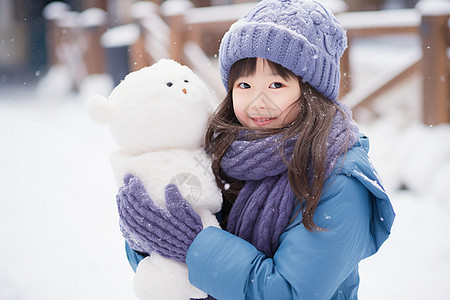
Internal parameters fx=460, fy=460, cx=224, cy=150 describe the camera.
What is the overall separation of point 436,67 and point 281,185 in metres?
3.44

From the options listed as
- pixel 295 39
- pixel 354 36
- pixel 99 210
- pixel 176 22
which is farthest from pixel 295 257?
pixel 354 36

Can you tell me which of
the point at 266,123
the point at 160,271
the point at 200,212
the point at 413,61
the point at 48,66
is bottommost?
the point at 48,66

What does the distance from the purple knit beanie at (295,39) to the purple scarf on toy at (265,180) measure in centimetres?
14

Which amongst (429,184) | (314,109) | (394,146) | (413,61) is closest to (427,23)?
(413,61)

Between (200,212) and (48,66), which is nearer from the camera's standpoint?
(200,212)

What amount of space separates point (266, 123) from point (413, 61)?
3663 mm

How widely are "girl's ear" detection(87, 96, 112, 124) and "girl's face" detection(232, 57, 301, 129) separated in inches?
14.7

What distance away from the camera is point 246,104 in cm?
133

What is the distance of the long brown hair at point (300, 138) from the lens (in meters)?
1.17

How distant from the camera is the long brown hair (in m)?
1.17

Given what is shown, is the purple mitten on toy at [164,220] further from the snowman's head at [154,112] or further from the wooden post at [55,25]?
the wooden post at [55,25]

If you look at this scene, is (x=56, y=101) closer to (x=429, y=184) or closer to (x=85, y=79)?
(x=85, y=79)

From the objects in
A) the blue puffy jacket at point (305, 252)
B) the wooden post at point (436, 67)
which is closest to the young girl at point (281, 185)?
the blue puffy jacket at point (305, 252)

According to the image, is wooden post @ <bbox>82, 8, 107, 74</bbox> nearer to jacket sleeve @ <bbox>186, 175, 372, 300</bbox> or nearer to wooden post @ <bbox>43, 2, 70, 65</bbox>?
wooden post @ <bbox>43, 2, 70, 65</bbox>
